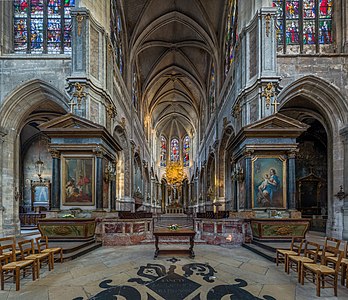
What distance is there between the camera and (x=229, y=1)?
19484 mm

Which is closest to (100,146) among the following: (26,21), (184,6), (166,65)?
(26,21)

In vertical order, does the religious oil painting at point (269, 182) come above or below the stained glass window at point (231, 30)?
below

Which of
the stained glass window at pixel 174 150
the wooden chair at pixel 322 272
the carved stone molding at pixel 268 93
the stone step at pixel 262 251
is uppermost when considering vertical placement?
the carved stone molding at pixel 268 93

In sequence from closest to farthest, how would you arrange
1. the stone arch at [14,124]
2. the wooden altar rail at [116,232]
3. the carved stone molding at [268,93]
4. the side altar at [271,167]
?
the wooden altar rail at [116,232], the side altar at [271,167], the carved stone molding at [268,93], the stone arch at [14,124]

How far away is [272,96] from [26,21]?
13.6 m

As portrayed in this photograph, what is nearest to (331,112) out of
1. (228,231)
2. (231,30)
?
(228,231)

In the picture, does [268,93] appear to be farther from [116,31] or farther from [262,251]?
[116,31]

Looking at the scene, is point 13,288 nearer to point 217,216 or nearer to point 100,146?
point 100,146

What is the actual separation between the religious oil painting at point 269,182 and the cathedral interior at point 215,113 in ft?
0.13

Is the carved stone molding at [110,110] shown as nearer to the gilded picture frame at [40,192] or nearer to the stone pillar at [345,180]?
the gilded picture frame at [40,192]

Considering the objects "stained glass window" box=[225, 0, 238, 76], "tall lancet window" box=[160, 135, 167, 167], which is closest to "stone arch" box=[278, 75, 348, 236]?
"stained glass window" box=[225, 0, 238, 76]

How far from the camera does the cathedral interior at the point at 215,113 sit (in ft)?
36.1

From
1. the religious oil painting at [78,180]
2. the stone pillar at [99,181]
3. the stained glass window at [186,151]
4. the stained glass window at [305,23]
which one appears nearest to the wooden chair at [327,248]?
the stone pillar at [99,181]

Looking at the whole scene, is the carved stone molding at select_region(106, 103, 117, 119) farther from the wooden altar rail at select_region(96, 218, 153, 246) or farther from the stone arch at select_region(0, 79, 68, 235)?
the wooden altar rail at select_region(96, 218, 153, 246)
